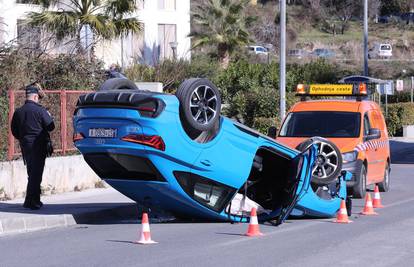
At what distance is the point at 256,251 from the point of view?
10.4 m

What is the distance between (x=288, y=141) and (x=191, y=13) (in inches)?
1419

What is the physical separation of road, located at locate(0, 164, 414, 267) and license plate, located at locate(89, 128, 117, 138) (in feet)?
4.59

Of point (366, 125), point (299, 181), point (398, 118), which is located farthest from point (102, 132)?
point (398, 118)

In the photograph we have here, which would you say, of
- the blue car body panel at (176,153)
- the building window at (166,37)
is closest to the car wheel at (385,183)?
the blue car body panel at (176,153)

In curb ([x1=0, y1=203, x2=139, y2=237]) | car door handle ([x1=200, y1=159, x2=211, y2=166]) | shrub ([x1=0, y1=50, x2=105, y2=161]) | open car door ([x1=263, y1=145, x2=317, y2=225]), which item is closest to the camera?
car door handle ([x1=200, y1=159, x2=211, y2=166])

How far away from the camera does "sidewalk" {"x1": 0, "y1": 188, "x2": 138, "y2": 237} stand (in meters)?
12.7

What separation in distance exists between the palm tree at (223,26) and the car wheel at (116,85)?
36835 mm

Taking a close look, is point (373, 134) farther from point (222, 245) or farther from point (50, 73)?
point (50, 73)

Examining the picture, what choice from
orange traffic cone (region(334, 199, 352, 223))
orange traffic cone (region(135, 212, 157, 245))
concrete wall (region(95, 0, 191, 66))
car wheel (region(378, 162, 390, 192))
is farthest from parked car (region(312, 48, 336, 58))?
orange traffic cone (region(135, 212, 157, 245))

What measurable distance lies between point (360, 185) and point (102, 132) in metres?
6.77

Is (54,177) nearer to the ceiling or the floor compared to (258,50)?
nearer to the floor

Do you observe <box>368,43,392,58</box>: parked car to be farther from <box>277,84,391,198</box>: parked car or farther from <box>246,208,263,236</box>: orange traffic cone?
<box>246,208,263,236</box>: orange traffic cone

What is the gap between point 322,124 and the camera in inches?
690

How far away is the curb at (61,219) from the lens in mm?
12523
